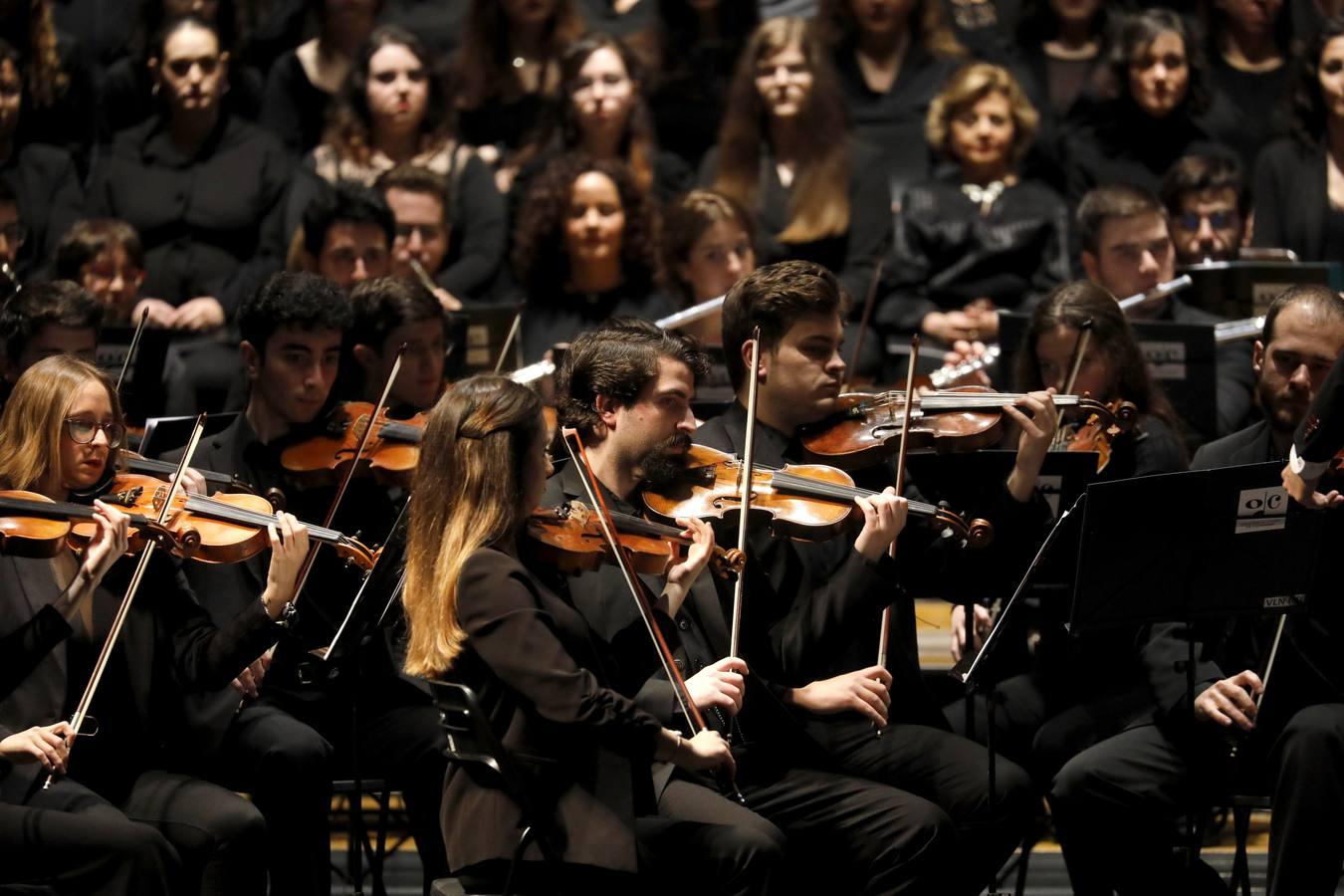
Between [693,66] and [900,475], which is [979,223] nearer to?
[693,66]

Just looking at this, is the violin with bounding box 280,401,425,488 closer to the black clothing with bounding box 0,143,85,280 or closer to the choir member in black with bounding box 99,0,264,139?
the black clothing with bounding box 0,143,85,280

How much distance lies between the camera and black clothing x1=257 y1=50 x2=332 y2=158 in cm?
593

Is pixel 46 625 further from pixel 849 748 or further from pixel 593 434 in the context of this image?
pixel 849 748

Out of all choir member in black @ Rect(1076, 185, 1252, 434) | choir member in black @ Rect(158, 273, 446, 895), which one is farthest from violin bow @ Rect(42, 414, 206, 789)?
choir member in black @ Rect(1076, 185, 1252, 434)

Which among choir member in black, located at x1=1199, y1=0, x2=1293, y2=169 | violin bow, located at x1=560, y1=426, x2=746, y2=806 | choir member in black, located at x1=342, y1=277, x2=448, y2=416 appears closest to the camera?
violin bow, located at x1=560, y1=426, x2=746, y2=806

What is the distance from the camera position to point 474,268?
17.6 ft

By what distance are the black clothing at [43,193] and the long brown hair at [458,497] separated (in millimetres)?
2910

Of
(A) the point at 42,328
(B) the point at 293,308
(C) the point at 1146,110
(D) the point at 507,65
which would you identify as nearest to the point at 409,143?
(D) the point at 507,65

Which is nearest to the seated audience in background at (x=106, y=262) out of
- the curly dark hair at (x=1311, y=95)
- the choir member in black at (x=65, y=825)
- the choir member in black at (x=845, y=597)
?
the choir member in black at (x=65, y=825)

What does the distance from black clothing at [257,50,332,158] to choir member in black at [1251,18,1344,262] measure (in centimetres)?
298

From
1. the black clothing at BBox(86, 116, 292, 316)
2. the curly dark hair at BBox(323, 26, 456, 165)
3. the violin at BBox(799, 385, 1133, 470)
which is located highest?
the curly dark hair at BBox(323, 26, 456, 165)

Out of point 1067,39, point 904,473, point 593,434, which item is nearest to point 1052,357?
point 904,473

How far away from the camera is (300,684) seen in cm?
376

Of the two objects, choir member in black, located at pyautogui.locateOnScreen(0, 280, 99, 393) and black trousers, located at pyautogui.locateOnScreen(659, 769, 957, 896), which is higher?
choir member in black, located at pyautogui.locateOnScreen(0, 280, 99, 393)
